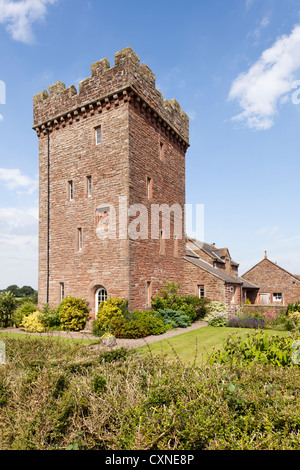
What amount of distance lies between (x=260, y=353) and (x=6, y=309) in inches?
730

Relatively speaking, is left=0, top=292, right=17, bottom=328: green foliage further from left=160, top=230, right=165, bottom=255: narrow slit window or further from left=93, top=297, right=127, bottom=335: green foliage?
left=160, top=230, right=165, bottom=255: narrow slit window

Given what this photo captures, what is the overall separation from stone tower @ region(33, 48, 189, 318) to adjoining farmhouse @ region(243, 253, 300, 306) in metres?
14.4

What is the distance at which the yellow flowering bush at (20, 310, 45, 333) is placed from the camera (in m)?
17.2

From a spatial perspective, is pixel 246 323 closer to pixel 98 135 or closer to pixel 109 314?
pixel 109 314

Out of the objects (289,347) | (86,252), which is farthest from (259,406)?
(86,252)

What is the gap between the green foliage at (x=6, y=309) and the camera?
19.7 m

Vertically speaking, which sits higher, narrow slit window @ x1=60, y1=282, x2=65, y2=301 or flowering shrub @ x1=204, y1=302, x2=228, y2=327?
narrow slit window @ x1=60, y1=282, x2=65, y2=301

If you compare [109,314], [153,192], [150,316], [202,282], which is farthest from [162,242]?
[109,314]

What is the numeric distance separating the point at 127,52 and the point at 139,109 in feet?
9.94

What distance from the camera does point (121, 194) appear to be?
54.7 ft

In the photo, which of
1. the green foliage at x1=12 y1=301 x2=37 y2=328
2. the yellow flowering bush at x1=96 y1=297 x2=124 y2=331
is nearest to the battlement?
the yellow flowering bush at x1=96 y1=297 x2=124 y2=331

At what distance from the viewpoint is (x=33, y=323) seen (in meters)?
17.4

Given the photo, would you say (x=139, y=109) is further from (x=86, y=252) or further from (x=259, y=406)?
(x=259, y=406)

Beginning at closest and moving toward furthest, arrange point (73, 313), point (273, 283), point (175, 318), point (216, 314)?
point (73, 313) → point (175, 318) → point (216, 314) → point (273, 283)
